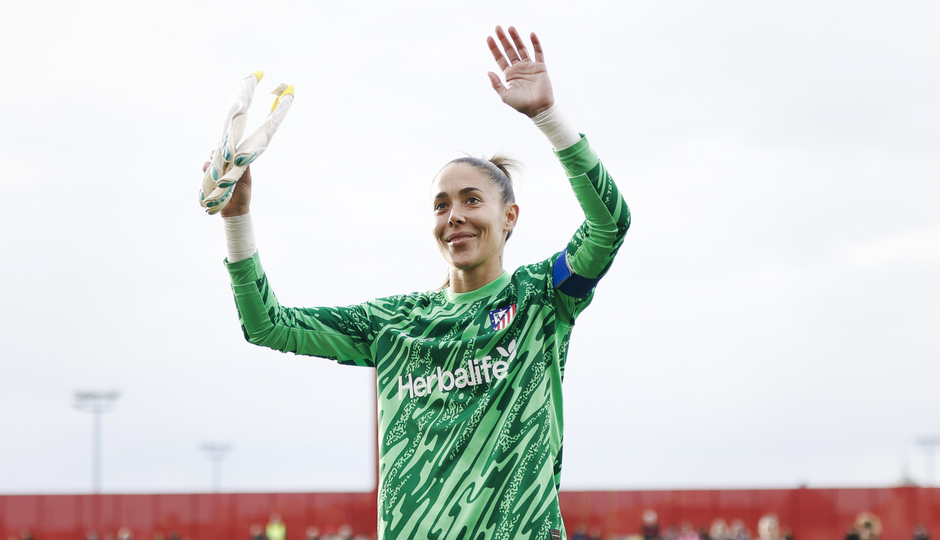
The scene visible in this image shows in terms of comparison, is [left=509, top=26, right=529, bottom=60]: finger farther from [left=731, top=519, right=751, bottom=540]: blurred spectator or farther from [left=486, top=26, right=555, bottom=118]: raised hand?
[left=731, top=519, right=751, bottom=540]: blurred spectator

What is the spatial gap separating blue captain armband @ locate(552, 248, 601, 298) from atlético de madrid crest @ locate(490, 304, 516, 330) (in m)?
0.15

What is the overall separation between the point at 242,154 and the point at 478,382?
3.12 feet

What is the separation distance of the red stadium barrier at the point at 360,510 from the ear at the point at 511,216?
17497mm

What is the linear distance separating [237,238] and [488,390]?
37.0 inches

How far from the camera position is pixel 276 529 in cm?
2011

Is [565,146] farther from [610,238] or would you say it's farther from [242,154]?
[242,154]

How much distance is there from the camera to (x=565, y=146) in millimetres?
2898

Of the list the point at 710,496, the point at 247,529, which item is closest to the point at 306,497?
the point at 247,529

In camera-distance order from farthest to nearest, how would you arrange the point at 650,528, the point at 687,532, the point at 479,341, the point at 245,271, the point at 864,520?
the point at 687,532 < the point at 650,528 < the point at 864,520 < the point at 245,271 < the point at 479,341

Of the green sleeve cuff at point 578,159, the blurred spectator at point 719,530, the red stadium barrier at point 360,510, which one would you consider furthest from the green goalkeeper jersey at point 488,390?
the blurred spectator at point 719,530

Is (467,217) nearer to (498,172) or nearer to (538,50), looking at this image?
(498,172)

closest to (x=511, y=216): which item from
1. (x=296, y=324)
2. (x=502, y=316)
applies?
(x=502, y=316)

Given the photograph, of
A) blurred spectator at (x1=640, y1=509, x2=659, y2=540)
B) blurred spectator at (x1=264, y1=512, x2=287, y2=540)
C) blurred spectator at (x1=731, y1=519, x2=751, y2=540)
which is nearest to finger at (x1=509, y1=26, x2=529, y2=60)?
blurred spectator at (x1=640, y1=509, x2=659, y2=540)

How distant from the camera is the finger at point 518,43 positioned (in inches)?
120
